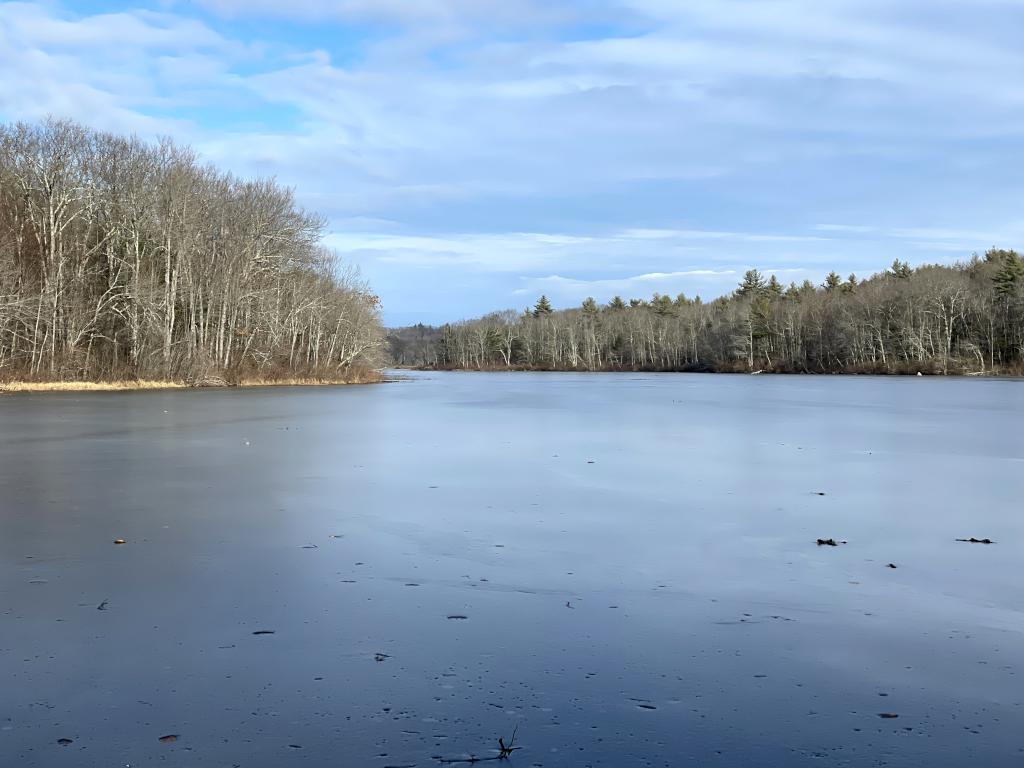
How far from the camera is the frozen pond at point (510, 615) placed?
346 cm

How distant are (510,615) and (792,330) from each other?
90.0 metres

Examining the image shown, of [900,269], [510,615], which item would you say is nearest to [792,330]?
[900,269]

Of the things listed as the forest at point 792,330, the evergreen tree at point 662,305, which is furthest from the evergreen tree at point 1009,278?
the evergreen tree at point 662,305

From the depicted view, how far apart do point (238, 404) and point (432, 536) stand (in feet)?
71.9

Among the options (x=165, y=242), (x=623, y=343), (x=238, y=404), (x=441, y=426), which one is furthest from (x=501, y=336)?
(x=441, y=426)

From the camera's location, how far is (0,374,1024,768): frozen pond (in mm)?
3465

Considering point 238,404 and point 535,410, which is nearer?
point 535,410

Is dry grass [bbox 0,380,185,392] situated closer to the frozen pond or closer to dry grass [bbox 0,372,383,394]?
dry grass [bbox 0,372,383,394]

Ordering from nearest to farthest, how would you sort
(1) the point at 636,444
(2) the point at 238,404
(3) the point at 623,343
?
(1) the point at 636,444, (2) the point at 238,404, (3) the point at 623,343

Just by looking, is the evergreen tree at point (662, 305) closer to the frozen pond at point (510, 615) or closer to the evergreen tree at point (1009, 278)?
the evergreen tree at point (1009, 278)

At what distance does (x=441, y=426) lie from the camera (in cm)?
1961

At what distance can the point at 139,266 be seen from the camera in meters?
39.8

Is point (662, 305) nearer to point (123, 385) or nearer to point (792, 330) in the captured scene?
point (792, 330)

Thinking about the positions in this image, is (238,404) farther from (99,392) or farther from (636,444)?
(636,444)
